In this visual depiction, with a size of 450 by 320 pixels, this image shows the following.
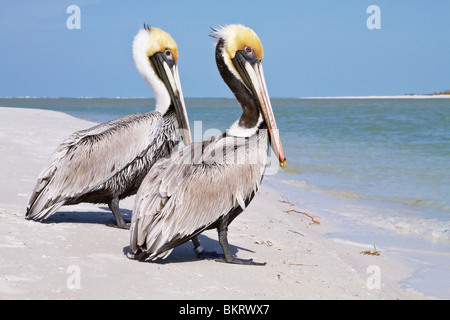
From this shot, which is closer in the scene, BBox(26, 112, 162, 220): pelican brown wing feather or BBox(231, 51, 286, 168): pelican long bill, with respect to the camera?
BBox(231, 51, 286, 168): pelican long bill

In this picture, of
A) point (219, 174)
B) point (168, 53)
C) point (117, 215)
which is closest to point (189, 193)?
point (219, 174)

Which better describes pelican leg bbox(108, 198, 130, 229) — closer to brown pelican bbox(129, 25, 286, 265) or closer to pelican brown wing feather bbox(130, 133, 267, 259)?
brown pelican bbox(129, 25, 286, 265)

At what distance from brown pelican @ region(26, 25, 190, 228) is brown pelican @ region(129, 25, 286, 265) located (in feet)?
3.34

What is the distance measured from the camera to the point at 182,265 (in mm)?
4082

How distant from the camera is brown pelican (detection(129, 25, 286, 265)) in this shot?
3.89m

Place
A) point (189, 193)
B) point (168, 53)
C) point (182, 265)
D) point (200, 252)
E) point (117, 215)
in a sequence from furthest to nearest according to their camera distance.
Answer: point (168, 53), point (117, 215), point (200, 252), point (182, 265), point (189, 193)

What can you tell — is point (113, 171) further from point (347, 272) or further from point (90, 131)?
point (347, 272)

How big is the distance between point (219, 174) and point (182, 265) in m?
0.71

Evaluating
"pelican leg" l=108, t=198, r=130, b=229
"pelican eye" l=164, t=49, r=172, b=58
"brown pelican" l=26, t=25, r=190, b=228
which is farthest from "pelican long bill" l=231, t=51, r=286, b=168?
"pelican leg" l=108, t=198, r=130, b=229

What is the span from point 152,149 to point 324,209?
2.67m

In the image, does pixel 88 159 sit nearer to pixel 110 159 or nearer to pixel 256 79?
pixel 110 159

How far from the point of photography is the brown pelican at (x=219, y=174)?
153 inches

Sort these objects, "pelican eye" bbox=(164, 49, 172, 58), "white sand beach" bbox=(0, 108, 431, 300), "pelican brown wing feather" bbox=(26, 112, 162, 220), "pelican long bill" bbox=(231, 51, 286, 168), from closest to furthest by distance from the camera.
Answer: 1. "white sand beach" bbox=(0, 108, 431, 300)
2. "pelican long bill" bbox=(231, 51, 286, 168)
3. "pelican brown wing feather" bbox=(26, 112, 162, 220)
4. "pelican eye" bbox=(164, 49, 172, 58)

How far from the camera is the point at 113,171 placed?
514 centimetres
